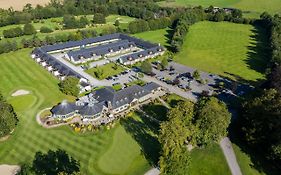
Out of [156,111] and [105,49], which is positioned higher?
[105,49]

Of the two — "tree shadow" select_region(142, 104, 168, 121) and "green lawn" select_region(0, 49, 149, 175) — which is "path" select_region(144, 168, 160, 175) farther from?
"tree shadow" select_region(142, 104, 168, 121)

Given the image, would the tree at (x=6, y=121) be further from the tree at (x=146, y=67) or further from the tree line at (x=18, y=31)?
the tree line at (x=18, y=31)

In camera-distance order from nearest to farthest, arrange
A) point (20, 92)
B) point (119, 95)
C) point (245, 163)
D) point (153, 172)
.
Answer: point (153, 172) → point (245, 163) → point (119, 95) → point (20, 92)

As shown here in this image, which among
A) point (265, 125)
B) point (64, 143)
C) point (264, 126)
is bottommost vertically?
point (64, 143)

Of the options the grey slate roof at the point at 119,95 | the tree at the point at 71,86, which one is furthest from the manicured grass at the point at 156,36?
the tree at the point at 71,86

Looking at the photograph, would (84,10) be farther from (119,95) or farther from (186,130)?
(186,130)

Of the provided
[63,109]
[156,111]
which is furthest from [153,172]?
[63,109]

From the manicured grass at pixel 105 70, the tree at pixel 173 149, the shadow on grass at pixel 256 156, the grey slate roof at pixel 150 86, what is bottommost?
the manicured grass at pixel 105 70

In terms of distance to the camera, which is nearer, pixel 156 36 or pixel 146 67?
Answer: pixel 146 67
